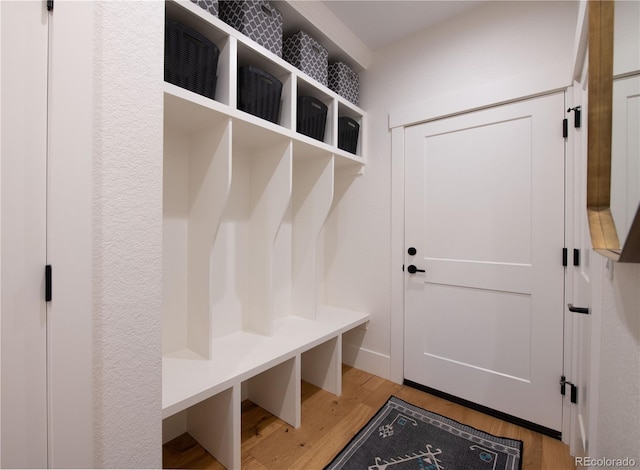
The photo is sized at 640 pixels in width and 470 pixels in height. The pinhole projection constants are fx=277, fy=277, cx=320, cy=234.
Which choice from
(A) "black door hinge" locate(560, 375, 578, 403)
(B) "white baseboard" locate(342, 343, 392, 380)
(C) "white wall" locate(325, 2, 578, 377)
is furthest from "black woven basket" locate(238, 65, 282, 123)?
(A) "black door hinge" locate(560, 375, 578, 403)

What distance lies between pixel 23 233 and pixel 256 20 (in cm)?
143

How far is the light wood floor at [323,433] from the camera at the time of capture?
1.38 m

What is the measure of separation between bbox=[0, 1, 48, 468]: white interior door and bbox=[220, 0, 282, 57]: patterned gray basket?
942mm

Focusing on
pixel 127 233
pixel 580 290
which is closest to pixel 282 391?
pixel 127 233

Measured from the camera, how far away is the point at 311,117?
6.00 feet

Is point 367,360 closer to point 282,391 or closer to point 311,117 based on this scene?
point 282,391

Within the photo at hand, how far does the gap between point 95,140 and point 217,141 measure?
2.11 feet

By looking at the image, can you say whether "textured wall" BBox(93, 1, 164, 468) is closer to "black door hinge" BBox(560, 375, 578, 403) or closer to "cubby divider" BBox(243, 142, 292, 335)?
"cubby divider" BBox(243, 142, 292, 335)

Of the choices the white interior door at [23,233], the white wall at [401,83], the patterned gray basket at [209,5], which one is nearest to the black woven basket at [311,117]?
the white wall at [401,83]

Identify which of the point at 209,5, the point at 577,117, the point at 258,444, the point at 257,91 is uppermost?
the point at 209,5

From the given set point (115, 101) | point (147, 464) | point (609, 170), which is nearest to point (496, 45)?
point (609, 170)

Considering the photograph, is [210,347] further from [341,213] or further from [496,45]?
Answer: [496,45]

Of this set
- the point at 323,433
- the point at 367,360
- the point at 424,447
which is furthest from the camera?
the point at 367,360

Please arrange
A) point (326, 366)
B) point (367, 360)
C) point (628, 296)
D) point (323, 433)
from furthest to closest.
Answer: point (367, 360) < point (326, 366) < point (323, 433) < point (628, 296)
